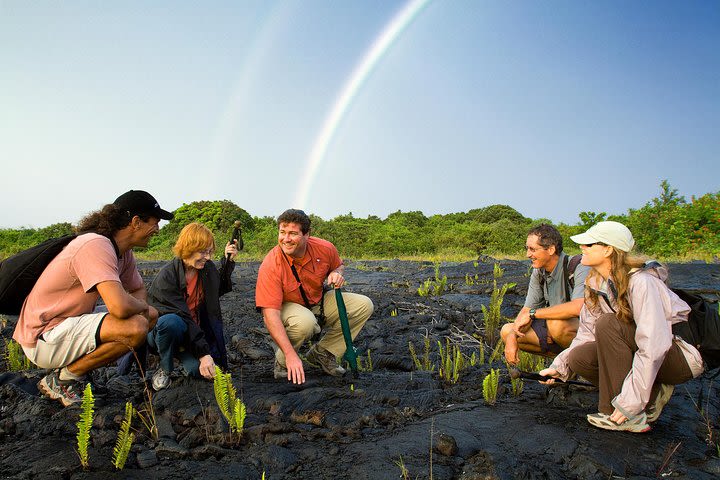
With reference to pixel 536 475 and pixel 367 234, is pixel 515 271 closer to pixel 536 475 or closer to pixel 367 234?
pixel 536 475

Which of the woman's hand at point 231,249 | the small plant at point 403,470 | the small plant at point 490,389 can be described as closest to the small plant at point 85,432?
the small plant at point 403,470

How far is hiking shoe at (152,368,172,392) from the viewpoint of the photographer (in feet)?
12.2

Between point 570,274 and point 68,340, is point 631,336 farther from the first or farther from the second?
point 68,340

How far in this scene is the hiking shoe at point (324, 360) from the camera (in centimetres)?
443

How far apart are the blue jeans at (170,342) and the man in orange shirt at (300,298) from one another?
1.99 feet

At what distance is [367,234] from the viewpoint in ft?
85.7

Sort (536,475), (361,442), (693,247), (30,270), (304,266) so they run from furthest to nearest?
(693,247), (304,266), (30,270), (361,442), (536,475)

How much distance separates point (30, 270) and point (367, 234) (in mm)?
23050

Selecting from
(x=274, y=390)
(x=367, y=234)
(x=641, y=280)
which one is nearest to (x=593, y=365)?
(x=641, y=280)

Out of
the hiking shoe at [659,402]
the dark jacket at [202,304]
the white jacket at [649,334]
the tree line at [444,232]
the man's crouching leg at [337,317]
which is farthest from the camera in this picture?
the tree line at [444,232]

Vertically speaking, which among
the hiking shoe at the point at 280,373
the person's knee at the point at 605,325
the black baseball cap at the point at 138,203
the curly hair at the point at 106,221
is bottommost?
the hiking shoe at the point at 280,373

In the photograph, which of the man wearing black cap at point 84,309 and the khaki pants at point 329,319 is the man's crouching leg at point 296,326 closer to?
the khaki pants at point 329,319

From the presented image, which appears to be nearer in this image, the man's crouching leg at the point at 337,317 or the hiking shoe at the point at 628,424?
the hiking shoe at the point at 628,424

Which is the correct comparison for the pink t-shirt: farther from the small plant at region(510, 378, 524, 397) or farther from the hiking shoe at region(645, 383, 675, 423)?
the hiking shoe at region(645, 383, 675, 423)
